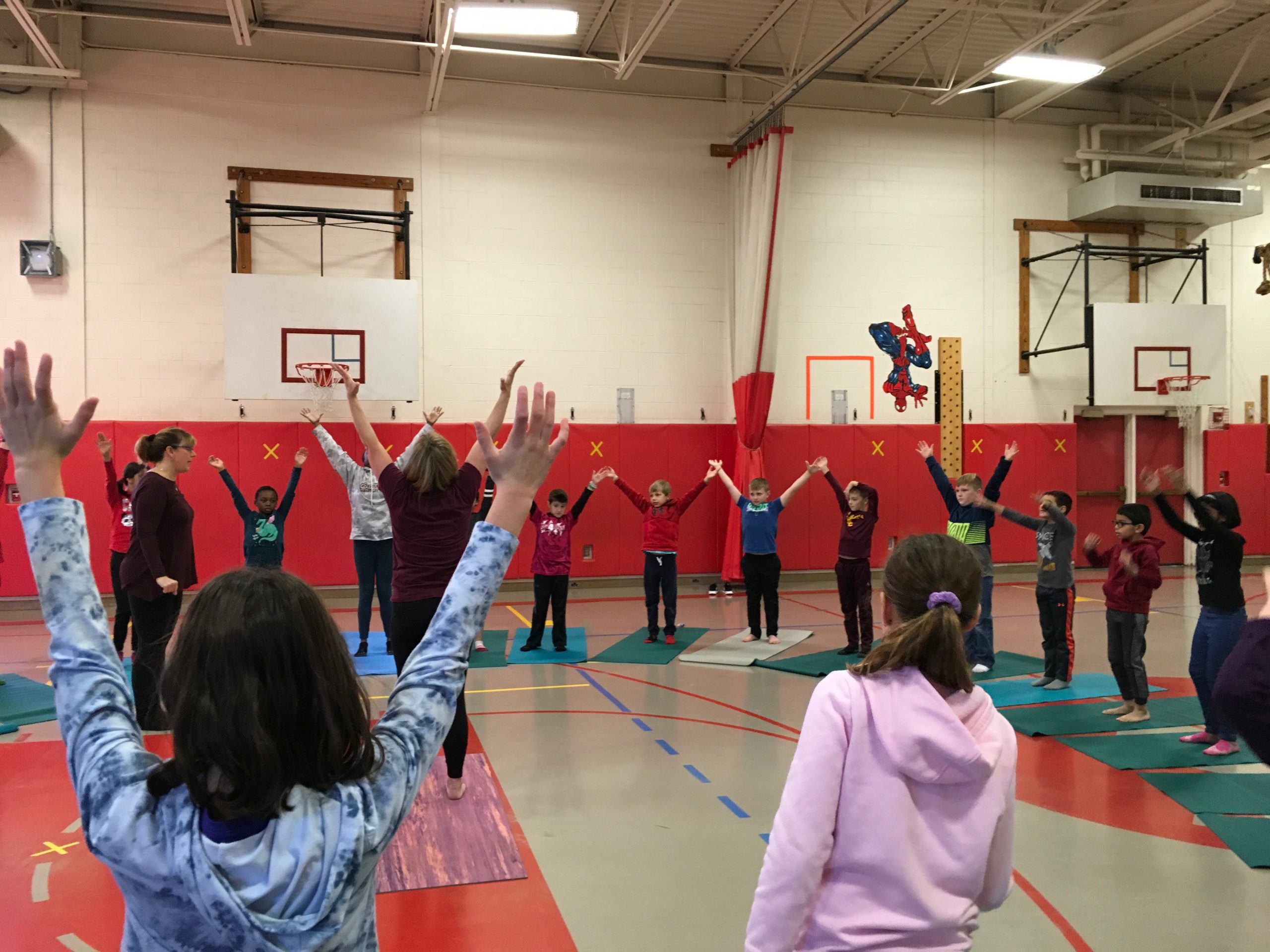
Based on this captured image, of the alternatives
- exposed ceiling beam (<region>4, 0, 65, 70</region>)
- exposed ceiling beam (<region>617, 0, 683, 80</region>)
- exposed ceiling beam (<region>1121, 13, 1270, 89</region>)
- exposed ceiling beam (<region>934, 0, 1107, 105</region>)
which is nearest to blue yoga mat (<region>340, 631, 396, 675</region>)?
exposed ceiling beam (<region>4, 0, 65, 70</region>)

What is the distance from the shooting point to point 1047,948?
3127 mm

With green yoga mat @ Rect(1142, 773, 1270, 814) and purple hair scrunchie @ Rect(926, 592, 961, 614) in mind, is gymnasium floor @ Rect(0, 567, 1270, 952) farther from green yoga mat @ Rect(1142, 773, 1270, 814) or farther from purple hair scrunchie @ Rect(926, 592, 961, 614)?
purple hair scrunchie @ Rect(926, 592, 961, 614)

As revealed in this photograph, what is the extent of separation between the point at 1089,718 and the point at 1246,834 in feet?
5.72

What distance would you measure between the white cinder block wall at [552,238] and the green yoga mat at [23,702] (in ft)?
13.3

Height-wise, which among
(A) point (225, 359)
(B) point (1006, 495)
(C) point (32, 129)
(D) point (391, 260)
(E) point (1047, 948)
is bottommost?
(E) point (1047, 948)

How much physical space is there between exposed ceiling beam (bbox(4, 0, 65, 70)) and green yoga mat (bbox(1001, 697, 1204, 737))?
31.5 feet

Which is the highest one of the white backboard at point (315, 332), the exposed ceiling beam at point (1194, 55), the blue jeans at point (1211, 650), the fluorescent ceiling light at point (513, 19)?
the exposed ceiling beam at point (1194, 55)

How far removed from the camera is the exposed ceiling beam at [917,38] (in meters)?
9.66

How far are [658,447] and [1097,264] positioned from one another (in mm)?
6646

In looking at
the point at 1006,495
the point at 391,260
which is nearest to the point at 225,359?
the point at 391,260

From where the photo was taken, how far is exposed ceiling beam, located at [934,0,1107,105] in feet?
28.2

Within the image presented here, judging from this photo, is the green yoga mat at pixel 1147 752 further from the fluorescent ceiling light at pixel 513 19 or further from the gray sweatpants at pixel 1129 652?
the fluorescent ceiling light at pixel 513 19

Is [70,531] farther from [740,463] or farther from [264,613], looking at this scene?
[740,463]

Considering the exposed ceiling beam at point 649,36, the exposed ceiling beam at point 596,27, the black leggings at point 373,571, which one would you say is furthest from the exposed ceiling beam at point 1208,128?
the black leggings at point 373,571
